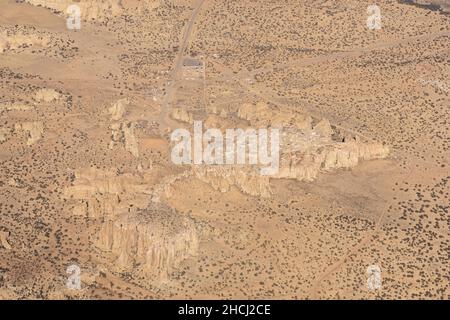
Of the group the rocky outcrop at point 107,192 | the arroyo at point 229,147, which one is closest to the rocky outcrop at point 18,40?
the arroyo at point 229,147

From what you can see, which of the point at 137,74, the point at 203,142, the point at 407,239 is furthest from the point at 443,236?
the point at 137,74

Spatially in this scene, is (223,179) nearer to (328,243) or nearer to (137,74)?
(328,243)

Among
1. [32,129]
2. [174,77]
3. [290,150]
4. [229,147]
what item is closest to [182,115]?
[229,147]

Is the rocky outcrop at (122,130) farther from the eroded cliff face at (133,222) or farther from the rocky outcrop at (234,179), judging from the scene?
the rocky outcrop at (234,179)

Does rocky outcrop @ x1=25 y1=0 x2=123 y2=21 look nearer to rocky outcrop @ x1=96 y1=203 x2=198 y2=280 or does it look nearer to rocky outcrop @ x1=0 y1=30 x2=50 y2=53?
rocky outcrop @ x1=0 y1=30 x2=50 y2=53

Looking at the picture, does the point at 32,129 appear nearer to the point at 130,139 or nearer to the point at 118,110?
the point at 118,110

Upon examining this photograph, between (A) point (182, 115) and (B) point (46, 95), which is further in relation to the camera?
(B) point (46, 95)
